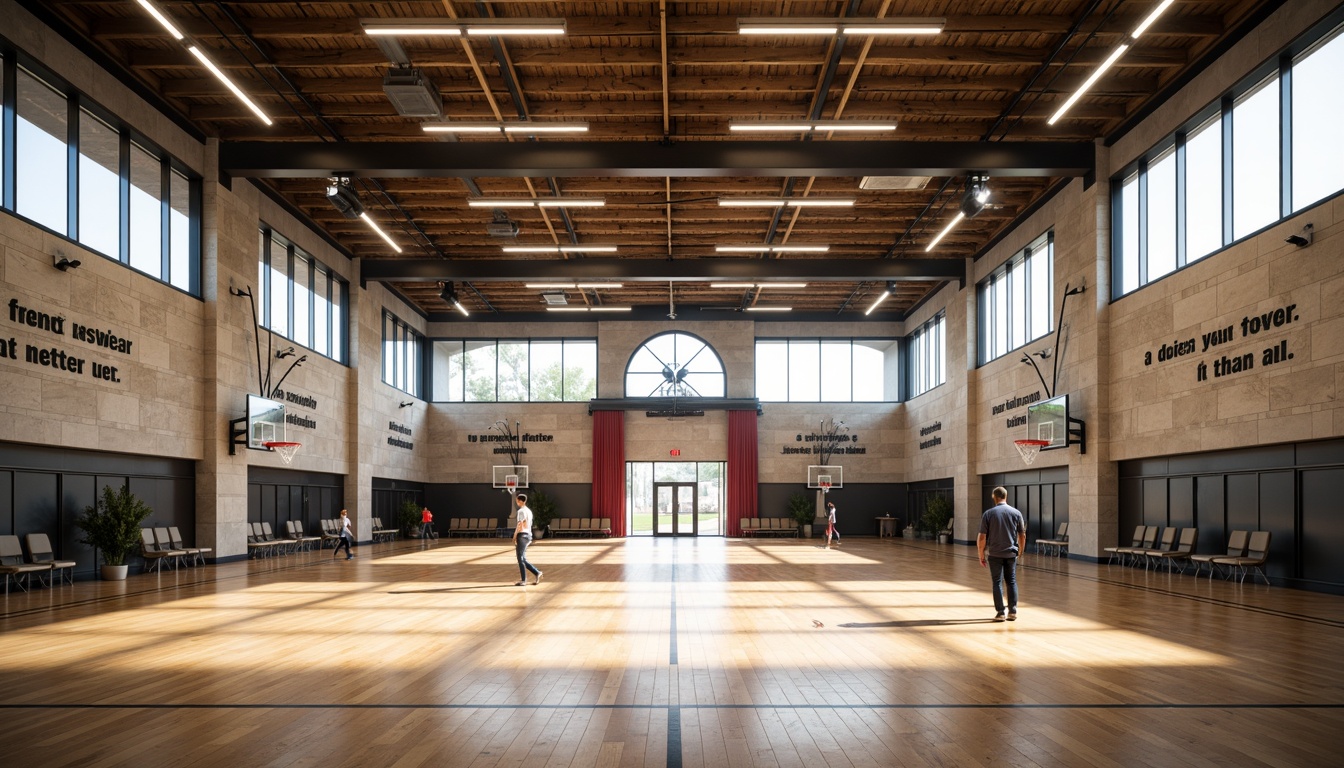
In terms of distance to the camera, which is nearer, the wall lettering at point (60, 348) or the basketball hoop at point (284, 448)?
the wall lettering at point (60, 348)

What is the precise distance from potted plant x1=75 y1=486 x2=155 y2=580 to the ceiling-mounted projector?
8077 mm

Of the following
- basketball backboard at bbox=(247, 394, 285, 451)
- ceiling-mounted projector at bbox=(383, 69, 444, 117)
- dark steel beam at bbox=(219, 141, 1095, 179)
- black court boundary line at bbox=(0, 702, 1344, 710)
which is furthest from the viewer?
basketball backboard at bbox=(247, 394, 285, 451)

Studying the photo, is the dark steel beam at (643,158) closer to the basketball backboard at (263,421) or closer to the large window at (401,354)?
the basketball backboard at (263,421)

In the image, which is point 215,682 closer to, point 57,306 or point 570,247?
point 57,306

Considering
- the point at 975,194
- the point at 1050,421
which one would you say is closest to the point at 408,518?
the point at 1050,421

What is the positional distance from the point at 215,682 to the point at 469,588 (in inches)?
299

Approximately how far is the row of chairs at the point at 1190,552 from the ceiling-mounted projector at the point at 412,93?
1440 centimetres

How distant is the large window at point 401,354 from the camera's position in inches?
1214

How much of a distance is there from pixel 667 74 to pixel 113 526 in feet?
38.9

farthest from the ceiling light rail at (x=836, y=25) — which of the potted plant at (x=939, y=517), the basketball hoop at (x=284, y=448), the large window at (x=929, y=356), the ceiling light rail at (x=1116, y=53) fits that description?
the potted plant at (x=939, y=517)

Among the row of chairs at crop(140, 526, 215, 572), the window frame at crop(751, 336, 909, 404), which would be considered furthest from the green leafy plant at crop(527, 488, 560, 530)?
the row of chairs at crop(140, 526, 215, 572)

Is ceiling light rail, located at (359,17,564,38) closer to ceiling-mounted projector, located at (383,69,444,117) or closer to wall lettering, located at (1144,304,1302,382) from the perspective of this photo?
ceiling-mounted projector, located at (383,69,444,117)

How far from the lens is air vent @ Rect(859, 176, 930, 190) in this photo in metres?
19.1

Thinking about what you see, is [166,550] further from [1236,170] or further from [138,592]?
[1236,170]
